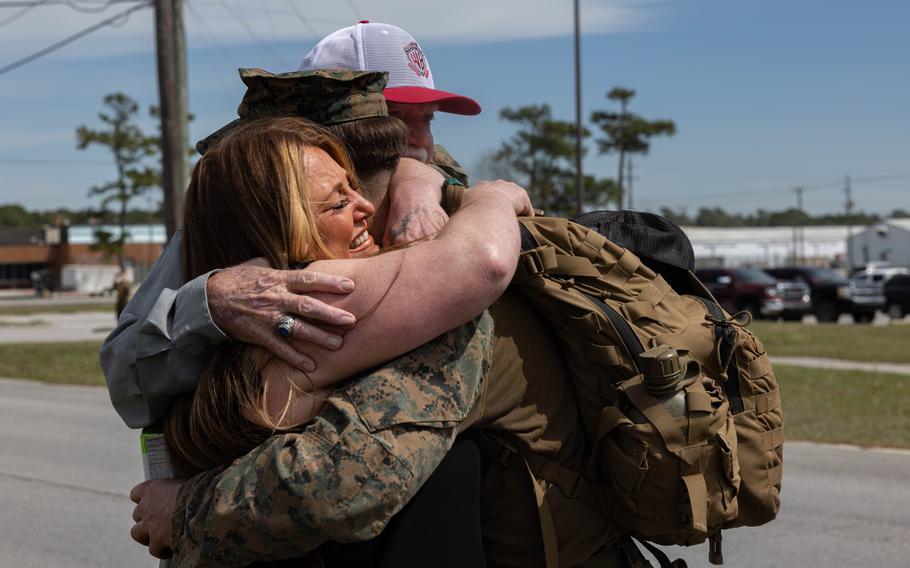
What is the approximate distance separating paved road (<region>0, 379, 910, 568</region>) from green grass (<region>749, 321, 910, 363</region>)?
8.97m

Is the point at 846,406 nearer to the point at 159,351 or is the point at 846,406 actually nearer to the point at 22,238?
the point at 159,351

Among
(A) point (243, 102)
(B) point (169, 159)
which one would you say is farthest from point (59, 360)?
(A) point (243, 102)

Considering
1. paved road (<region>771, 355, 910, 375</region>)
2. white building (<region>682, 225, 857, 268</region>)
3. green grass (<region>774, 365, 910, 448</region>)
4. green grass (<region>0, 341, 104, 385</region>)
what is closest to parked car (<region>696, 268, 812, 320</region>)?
paved road (<region>771, 355, 910, 375</region>)

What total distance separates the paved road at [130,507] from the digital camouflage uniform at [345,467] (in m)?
4.48

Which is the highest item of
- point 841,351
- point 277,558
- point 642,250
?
point 642,250

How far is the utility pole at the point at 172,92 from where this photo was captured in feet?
45.9

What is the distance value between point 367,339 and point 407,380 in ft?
0.30

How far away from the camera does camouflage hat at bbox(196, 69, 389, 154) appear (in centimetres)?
184

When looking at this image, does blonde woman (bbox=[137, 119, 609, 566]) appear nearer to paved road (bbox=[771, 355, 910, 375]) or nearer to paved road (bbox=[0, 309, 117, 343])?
paved road (bbox=[771, 355, 910, 375])

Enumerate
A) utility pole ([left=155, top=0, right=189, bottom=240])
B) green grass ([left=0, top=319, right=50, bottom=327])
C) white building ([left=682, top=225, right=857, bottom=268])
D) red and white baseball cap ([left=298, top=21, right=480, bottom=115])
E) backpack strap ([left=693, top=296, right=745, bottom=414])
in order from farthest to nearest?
white building ([left=682, top=225, right=857, bottom=268])
green grass ([left=0, top=319, right=50, bottom=327])
utility pole ([left=155, top=0, right=189, bottom=240])
red and white baseball cap ([left=298, top=21, right=480, bottom=115])
backpack strap ([left=693, top=296, right=745, bottom=414])

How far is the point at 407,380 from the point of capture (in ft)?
5.25

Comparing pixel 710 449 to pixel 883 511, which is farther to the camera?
pixel 883 511

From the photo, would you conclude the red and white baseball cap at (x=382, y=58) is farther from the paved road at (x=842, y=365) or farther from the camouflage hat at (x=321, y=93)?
the paved road at (x=842, y=365)

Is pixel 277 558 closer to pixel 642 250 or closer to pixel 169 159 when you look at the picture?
pixel 642 250
